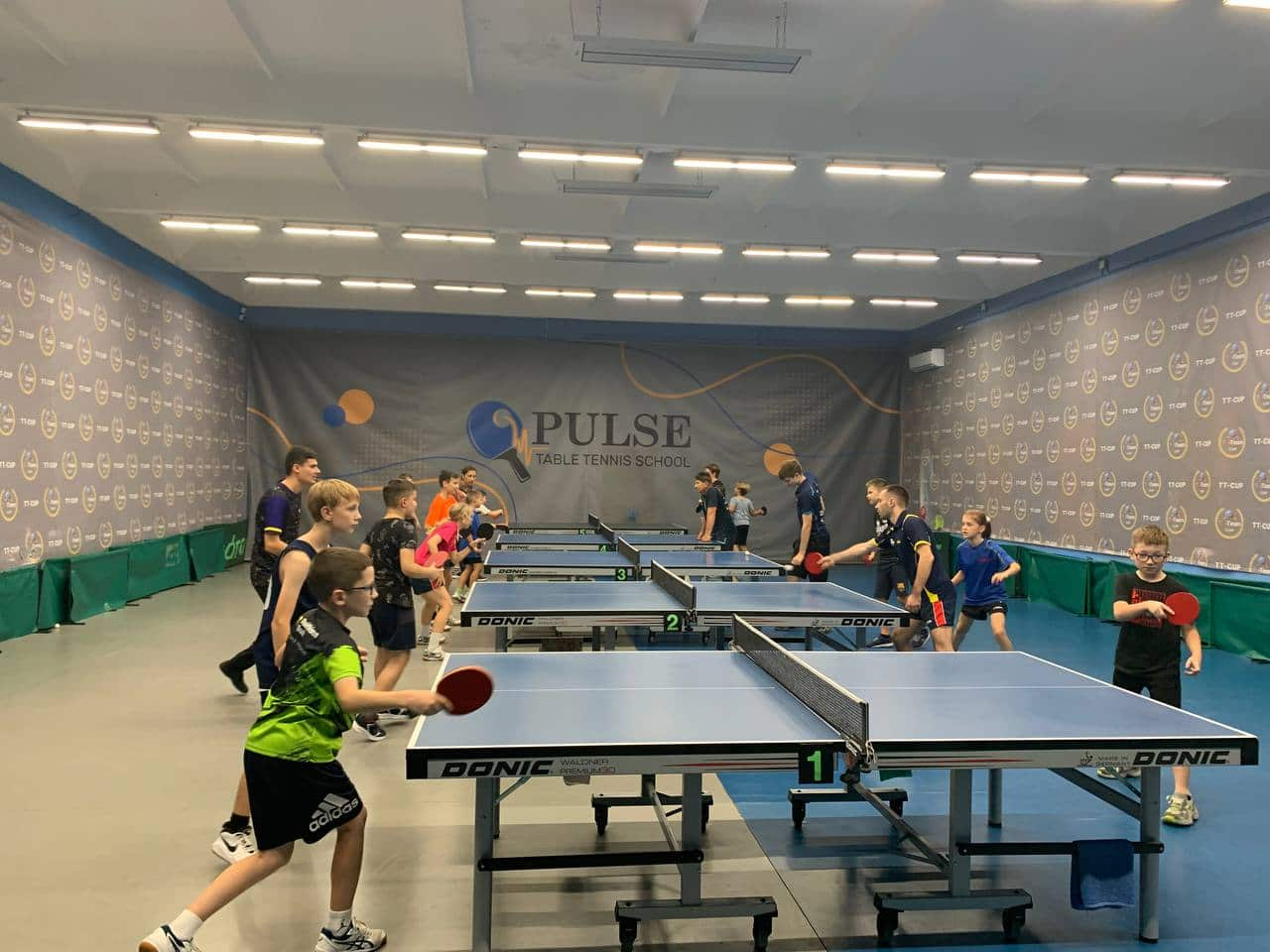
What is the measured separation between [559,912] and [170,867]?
1521 millimetres

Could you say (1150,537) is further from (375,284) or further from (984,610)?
(375,284)

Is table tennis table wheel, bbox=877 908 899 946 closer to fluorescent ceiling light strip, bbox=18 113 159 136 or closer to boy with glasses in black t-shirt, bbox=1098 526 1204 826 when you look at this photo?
boy with glasses in black t-shirt, bbox=1098 526 1204 826

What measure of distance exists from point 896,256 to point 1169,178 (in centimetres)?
330

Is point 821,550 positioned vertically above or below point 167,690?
above

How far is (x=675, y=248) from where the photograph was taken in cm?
1083

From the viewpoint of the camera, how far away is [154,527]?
Answer: 11.5 metres

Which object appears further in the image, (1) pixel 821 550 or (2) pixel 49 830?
(1) pixel 821 550

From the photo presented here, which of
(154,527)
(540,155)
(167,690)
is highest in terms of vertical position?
(540,155)

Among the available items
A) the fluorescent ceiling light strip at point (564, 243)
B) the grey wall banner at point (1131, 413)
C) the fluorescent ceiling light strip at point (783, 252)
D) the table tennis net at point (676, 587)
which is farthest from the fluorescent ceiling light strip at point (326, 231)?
the grey wall banner at point (1131, 413)

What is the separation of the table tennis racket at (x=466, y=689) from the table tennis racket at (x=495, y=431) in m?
13.8

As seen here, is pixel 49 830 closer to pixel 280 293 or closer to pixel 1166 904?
pixel 1166 904

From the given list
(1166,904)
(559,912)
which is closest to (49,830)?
(559,912)

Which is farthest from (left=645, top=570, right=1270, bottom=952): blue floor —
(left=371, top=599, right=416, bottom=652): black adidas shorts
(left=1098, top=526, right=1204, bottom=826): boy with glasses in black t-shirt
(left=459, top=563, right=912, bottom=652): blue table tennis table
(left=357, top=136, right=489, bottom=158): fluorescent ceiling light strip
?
(left=357, top=136, right=489, bottom=158): fluorescent ceiling light strip

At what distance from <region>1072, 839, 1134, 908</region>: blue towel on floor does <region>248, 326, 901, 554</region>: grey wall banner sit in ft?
44.5
